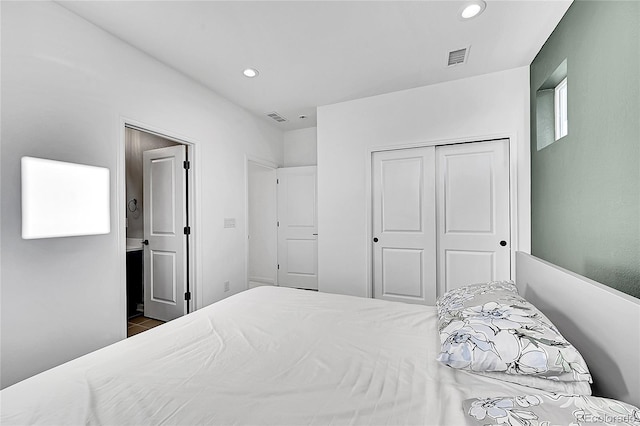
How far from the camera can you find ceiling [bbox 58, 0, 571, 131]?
81.0 inches

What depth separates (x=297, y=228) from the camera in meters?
4.73

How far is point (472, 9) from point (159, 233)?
3.72 m

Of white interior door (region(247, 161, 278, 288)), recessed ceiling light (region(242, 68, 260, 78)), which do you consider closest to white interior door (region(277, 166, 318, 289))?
white interior door (region(247, 161, 278, 288))

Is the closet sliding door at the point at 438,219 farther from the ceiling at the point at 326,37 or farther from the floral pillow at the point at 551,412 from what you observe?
the floral pillow at the point at 551,412

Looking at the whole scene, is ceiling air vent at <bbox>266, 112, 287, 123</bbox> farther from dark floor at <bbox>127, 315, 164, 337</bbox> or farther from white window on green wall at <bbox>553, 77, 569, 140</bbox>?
white window on green wall at <bbox>553, 77, 569, 140</bbox>

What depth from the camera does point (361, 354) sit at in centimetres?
123

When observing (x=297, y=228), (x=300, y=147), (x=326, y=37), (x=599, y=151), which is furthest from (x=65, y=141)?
(x=599, y=151)

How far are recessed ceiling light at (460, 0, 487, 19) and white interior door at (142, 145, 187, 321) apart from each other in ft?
9.58

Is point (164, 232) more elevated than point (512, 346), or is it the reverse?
point (164, 232)

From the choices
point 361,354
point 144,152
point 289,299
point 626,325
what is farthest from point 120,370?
point 144,152

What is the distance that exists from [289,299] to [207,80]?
2.52 meters

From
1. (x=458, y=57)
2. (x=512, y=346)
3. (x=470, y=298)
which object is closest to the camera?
(x=512, y=346)

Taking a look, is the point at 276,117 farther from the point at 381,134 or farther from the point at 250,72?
the point at 381,134

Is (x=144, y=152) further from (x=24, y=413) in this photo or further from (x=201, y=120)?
(x=24, y=413)
